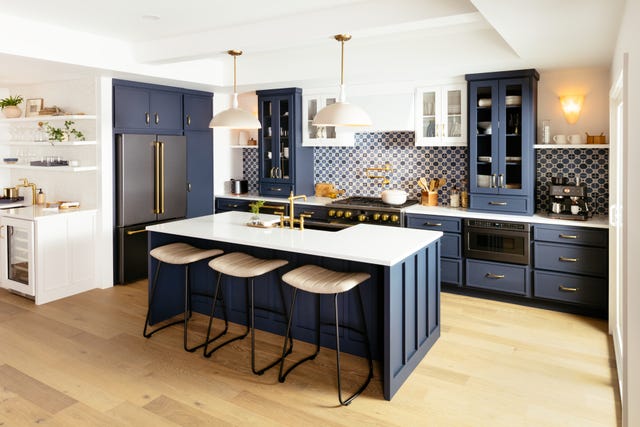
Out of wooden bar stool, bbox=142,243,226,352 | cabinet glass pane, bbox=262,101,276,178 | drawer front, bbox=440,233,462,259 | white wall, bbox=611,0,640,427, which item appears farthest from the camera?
cabinet glass pane, bbox=262,101,276,178

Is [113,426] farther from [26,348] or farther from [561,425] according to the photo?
[561,425]

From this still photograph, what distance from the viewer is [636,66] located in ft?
7.07

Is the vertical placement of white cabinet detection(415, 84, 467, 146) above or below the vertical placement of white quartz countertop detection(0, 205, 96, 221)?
above

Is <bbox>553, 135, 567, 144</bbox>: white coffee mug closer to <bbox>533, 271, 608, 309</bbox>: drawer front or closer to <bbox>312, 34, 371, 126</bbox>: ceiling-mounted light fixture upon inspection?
<bbox>533, 271, 608, 309</bbox>: drawer front

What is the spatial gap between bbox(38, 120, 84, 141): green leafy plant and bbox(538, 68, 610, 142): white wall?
5091 mm

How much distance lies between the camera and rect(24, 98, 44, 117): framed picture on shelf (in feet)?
19.9

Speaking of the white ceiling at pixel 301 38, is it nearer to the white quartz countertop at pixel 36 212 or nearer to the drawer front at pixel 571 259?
the white quartz countertop at pixel 36 212

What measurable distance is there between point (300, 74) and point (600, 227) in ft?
11.4

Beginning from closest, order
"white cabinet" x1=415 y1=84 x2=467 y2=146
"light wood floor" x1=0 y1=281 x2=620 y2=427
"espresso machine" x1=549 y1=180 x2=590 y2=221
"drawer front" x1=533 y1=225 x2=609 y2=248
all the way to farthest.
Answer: "light wood floor" x1=0 y1=281 x2=620 y2=427 < "drawer front" x1=533 y1=225 x2=609 y2=248 < "espresso machine" x1=549 y1=180 x2=590 y2=221 < "white cabinet" x1=415 y1=84 x2=467 y2=146

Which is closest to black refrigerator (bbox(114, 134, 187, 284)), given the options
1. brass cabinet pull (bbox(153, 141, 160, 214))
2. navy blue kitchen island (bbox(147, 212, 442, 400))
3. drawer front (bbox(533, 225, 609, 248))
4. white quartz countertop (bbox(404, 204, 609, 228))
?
brass cabinet pull (bbox(153, 141, 160, 214))

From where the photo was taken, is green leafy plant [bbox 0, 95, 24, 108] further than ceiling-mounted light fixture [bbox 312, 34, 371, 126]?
Yes

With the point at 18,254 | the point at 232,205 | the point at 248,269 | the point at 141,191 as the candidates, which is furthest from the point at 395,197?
the point at 18,254

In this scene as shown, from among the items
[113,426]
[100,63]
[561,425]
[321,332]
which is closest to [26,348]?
[113,426]

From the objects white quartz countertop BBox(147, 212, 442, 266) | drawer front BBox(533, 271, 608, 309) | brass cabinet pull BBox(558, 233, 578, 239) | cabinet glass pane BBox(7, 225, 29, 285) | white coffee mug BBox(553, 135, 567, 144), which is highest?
white coffee mug BBox(553, 135, 567, 144)
